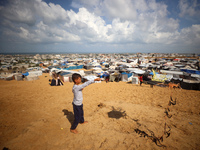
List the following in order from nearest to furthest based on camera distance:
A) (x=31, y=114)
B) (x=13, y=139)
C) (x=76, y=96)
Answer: (x=13, y=139), (x=76, y=96), (x=31, y=114)

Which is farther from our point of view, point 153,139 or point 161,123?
point 161,123

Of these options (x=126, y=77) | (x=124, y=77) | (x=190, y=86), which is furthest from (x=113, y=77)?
(x=190, y=86)

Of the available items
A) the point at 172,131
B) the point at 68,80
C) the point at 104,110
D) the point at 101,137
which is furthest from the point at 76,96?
the point at 68,80

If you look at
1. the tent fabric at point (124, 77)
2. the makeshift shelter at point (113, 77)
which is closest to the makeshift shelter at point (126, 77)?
the tent fabric at point (124, 77)

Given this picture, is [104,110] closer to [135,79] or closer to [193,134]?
[193,134]

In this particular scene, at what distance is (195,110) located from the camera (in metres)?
6.57

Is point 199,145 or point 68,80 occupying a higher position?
point 199,145

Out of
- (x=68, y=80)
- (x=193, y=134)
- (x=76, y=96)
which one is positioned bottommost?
(x=68, y=80)

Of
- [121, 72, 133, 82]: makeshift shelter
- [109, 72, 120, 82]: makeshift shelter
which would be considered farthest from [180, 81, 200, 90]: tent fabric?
[109, 72, 120, 82]: makeshift shelter

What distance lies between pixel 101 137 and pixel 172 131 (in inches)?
134

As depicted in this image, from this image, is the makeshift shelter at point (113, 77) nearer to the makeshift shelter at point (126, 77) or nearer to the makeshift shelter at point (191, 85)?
the makeshift shelter at point (126, 77)

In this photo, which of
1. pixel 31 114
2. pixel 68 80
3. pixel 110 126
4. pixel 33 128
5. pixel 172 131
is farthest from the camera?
pixel 68 80

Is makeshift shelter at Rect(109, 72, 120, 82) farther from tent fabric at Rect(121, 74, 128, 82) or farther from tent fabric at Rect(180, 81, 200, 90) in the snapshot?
tent fabric at Rect(180, 81, 200, 90)

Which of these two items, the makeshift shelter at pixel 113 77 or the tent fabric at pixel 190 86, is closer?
the tent fabric at pixel 190 86
